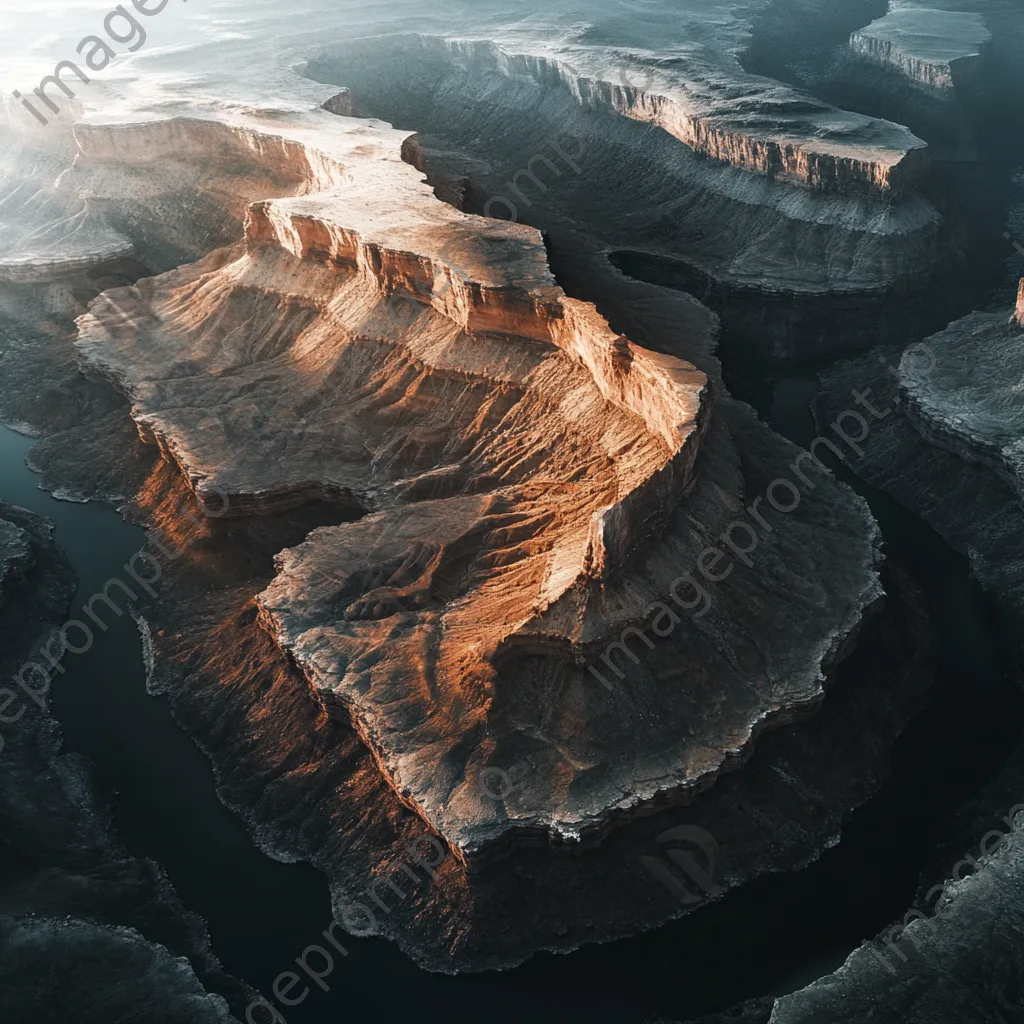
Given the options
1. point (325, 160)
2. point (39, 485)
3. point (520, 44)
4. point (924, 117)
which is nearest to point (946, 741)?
point (39, 485)

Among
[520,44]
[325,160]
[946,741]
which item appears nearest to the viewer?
[946,741]

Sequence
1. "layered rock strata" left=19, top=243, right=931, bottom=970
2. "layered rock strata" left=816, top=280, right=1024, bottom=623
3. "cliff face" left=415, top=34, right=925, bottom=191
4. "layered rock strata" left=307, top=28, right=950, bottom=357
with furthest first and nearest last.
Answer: "cliff face" left=415, top=34, right=925, bottom=191
"layered rock strata" left=307, top=28, right=950, bottom=357
"layered rock strata" left=816, top=280, right=1024, bottom=623
"layered rock strata" left=19, top=243, right=931, bottom=970

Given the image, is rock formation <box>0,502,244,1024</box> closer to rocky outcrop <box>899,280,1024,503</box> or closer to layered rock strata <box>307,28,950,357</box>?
rocky outcrop <box>899,280,1024,503</box>

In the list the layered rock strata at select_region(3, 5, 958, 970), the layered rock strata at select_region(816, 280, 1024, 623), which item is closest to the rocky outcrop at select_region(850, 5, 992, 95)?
the layered rock strata at select_region(3, 5, 958, 970)

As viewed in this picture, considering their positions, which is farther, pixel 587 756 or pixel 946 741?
pixel 946 741

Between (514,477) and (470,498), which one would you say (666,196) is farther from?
(470,498)

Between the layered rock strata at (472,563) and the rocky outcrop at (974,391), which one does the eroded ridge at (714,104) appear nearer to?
the layered rock strata at (472,563)

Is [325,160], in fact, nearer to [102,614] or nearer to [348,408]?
[348,408]

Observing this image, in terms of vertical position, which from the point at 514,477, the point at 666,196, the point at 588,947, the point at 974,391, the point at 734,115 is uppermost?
the point at 734,115

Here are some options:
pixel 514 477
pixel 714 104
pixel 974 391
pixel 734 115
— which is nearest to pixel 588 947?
pixel 514 477
